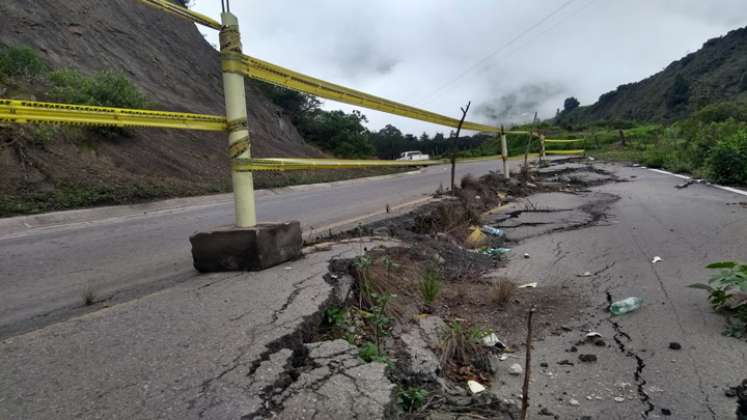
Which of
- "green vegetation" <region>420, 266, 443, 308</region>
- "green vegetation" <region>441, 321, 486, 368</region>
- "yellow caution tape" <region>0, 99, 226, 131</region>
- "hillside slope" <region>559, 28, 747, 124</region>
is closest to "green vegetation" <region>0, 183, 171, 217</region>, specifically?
"yellow caution tape" <region>0, 99, 226, 131</region>

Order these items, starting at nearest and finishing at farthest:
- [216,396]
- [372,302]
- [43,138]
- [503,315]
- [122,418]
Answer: [122,418] → [216,396] → [372,302] → [503,315] → [43,138]

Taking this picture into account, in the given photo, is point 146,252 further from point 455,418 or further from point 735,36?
point 735,36

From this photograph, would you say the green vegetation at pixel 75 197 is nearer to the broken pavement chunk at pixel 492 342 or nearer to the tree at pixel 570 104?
the broken pavement chunk at pixel 492 342

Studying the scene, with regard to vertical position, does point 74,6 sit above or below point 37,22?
above

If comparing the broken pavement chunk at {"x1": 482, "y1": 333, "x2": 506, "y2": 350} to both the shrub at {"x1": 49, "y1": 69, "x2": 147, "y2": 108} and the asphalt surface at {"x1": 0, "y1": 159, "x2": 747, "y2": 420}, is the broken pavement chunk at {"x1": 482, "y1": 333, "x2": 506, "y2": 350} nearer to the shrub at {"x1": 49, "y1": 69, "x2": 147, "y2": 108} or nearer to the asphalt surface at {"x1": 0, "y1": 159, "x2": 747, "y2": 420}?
the asphalt surface at {"x1": 0, "y1": 159, "x2": 747, "y2": 420}

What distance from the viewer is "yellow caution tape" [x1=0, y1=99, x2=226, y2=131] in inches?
84.4

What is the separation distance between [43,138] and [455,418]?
11807 millimetres

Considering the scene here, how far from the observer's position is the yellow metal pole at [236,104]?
10.2 feet

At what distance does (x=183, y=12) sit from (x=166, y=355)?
6.79 ft

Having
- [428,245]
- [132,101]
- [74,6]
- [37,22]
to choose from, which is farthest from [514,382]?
[74,6]

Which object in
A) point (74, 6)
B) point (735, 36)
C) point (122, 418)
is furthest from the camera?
point (735, 36)

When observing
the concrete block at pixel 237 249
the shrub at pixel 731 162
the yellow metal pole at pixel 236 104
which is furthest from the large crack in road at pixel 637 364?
the shrub at pixel 731 162

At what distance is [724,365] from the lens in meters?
2.19

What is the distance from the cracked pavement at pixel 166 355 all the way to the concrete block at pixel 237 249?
1.07ft
